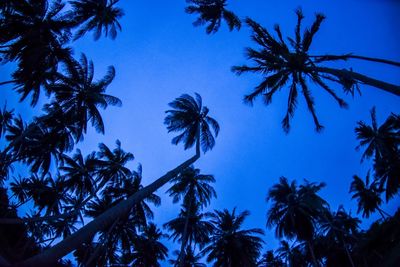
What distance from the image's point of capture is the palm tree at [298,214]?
80.2 ft

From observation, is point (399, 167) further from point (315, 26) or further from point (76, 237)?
point (76, 237)

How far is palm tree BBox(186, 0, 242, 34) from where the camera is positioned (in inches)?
800

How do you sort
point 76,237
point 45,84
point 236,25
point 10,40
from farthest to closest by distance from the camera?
1. point 236,25
2. point 45,84
3. point 10,40
4. point 76,237

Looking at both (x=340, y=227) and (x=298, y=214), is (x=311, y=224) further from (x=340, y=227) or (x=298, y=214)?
(x=340, y=227)

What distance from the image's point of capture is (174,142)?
885 inches

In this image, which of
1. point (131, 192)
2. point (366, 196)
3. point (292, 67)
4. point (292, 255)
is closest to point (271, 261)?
point (292, 255)

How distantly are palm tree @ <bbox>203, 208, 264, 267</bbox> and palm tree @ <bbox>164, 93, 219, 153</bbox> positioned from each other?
1126 cm

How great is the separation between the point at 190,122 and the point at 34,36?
12414mm

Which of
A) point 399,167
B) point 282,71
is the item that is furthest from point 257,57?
point 399,167

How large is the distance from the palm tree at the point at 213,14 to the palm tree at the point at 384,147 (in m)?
16.2

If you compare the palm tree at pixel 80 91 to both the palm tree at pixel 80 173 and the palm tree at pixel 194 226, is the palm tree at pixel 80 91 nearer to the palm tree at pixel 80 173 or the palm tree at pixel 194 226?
the palm tree at pixel 80 173

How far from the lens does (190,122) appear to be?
2159 cm

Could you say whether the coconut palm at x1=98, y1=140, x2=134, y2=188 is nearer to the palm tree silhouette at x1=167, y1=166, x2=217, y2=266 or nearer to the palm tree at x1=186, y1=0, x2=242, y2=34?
the palm tree silhouette at x1=167, y1=166, x2=217, y2=266

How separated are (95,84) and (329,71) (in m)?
15.9
